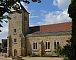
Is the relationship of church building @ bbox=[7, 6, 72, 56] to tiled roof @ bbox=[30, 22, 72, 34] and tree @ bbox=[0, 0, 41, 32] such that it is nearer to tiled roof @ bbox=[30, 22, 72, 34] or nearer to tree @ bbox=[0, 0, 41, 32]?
tiled roof @ bbox=[30, 22, 72, 34]

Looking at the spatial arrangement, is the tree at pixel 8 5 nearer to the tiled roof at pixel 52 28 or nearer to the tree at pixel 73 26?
the tree at pixel 73 26

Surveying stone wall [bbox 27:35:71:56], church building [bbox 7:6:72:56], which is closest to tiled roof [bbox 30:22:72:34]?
church building [bbox 7:6:72:56]

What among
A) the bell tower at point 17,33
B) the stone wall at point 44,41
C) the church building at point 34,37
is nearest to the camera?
the stone wall at point 44,41

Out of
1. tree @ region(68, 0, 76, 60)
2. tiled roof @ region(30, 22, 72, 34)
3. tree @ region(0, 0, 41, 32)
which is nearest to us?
tree @ region(0, 0, 41, 32)

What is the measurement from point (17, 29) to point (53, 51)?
13.7 metres

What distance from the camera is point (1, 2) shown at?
364 inches

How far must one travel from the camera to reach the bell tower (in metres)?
66.9

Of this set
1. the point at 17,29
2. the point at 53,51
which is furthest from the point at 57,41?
the point at 17,29

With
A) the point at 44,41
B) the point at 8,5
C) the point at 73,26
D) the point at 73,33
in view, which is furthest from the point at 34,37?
the point at 8,5

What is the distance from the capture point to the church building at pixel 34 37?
60.4 m

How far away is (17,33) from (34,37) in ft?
18.7

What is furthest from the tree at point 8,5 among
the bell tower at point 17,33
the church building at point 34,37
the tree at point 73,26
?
the bell tower at point 17,33

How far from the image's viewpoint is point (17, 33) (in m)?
68.4

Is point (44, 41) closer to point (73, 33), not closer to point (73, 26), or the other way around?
point (73, 26)
